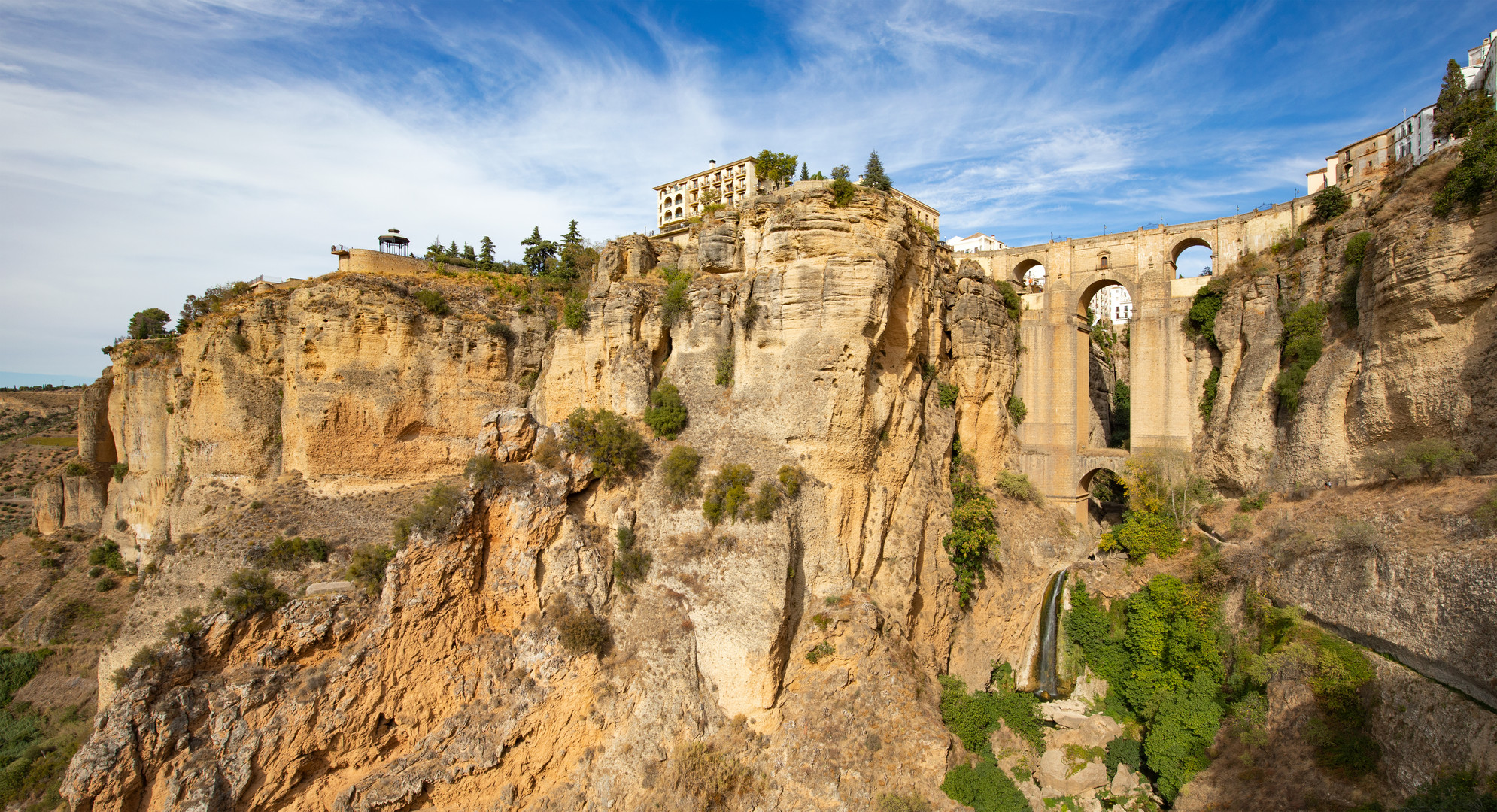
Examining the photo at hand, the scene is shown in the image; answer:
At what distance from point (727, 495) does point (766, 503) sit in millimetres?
991

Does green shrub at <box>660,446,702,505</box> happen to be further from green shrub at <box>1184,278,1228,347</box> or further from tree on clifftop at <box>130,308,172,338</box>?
tree on clifftop at <box>130,308,172,338</box>

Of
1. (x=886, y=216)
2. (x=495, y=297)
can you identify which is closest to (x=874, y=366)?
(x=886, y=216)

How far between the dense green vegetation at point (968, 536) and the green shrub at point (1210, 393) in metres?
9.19

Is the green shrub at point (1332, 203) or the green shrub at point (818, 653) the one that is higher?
the green shrub at point (1332, 203)

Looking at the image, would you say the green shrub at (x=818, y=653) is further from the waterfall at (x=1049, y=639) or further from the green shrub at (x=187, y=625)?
the green shrub at (x=187, y=625)

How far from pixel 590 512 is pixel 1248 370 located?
71.2ft

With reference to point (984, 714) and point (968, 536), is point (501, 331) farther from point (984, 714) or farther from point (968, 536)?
point (984, 714)

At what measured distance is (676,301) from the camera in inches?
748

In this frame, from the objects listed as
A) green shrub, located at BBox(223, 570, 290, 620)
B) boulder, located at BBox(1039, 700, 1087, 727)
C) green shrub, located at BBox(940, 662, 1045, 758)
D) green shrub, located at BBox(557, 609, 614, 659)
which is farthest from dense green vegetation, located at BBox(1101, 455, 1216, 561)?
green shrub, located at BBox(223, 570, 290, 620)

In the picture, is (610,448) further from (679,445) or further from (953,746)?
(953,746)

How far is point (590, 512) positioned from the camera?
1712 centimetres

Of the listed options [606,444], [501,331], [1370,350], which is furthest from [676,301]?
[1370,350]

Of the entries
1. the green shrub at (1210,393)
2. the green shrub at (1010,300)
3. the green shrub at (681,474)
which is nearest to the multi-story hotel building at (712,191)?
the green shrub at (1010,300)

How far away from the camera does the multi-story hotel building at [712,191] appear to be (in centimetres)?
4012
